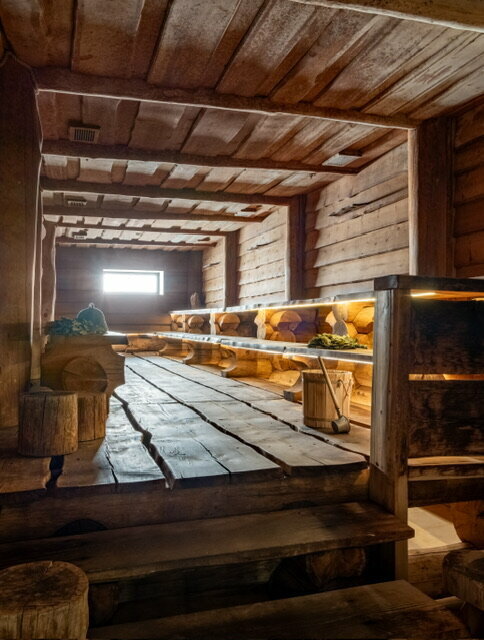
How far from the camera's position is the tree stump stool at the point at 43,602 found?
138 cm

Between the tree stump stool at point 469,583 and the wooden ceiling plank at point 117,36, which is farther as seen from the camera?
the wooden ceiling plank at point 117,36

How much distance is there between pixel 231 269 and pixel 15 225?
6726 millimetres

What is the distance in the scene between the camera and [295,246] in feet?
24.0

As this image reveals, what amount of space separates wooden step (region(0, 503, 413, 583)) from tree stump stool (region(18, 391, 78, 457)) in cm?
62

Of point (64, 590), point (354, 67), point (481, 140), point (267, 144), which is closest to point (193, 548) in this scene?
point (64, 590)

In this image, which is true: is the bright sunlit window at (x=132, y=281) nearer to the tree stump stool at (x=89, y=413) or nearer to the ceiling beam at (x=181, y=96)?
the ceiling beam at (x=181, y=96)

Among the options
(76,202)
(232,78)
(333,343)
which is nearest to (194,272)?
(76,202)

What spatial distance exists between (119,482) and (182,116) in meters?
3.68

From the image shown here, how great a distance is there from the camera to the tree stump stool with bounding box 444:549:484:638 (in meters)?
1.85

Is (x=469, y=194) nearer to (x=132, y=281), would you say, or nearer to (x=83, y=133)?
(x=83, y=133)

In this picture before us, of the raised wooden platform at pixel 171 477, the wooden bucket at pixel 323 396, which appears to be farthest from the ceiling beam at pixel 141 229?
the wooden bucket at pixel 323 396

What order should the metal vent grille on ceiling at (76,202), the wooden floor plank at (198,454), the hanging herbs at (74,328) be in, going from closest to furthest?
1. the wooden floor plank at (198,454)
2. the hanging herbs at (74,328)
3. the metal vent grille on ceiling at (76,202)

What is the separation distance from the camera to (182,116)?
4664 millimetres

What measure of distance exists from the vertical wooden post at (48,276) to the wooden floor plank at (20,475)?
6.07 m
